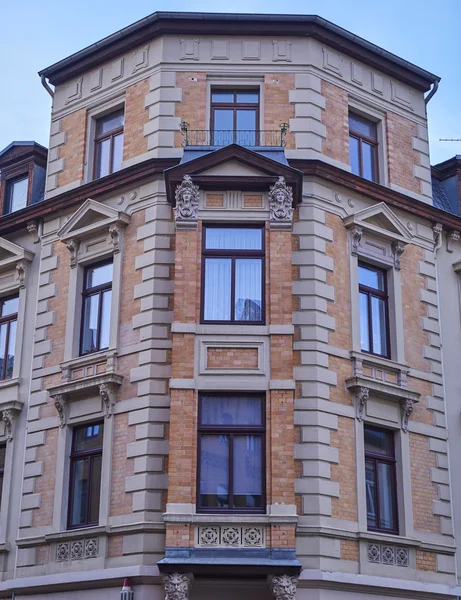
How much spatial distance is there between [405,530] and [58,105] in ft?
45.0

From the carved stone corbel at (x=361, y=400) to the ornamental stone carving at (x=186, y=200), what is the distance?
512 cm

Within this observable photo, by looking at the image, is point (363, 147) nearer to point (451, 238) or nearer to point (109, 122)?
point (451, 238)

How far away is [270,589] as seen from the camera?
60.6 ft

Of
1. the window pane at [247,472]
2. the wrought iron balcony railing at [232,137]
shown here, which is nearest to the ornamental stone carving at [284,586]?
the window pane at [247,472]

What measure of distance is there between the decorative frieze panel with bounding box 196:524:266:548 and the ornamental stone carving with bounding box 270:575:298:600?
0.75 meters

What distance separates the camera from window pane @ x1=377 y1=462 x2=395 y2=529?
68.6 feet

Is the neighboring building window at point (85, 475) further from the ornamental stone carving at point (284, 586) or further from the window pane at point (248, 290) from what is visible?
the ornamental stone carving at point (284, 586)

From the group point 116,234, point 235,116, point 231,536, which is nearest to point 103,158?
point 116,234

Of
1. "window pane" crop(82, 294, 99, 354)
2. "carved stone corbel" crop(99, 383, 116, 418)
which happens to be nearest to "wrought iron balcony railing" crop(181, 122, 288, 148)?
"window pane" crop(82, 294, 99, 354)

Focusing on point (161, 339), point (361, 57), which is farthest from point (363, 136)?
point (161, 339)

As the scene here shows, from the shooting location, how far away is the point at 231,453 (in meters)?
19.7

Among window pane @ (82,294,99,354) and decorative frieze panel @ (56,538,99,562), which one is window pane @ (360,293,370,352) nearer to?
window pane @ (82,294,99,354)

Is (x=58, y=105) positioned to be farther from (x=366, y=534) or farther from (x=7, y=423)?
(x=366, y=534)

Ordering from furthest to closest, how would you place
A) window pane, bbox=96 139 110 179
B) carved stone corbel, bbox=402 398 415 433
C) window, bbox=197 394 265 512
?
window pane, bbox=96 139 110 179 → carved stone corbel, bbox=402 398 415 433 → window, bbox=197 394 265 512
